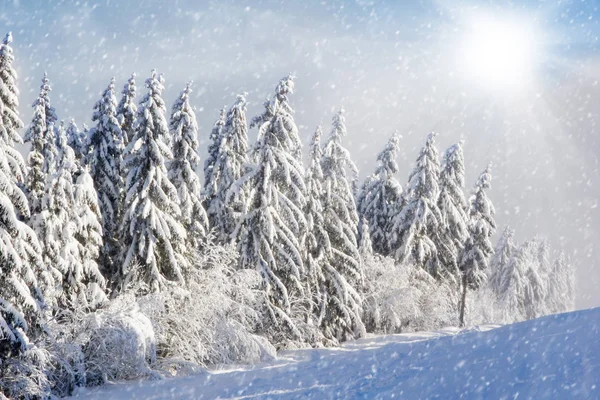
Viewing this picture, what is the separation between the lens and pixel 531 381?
27.3ft

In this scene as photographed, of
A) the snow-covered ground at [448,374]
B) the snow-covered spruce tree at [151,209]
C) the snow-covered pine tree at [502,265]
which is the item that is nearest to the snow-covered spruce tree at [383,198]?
the snow-covered spruce tree at [151,209]

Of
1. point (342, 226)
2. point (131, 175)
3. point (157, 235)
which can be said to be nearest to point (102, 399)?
point (157, 235)

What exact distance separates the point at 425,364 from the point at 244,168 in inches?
633

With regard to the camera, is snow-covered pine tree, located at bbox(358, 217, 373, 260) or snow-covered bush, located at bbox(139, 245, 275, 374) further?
snow-covered pine tree, located at bbox(358, 217, 373, 260)

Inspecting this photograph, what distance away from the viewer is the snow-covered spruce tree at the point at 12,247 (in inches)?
557

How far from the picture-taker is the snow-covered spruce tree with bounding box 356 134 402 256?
37.9 m

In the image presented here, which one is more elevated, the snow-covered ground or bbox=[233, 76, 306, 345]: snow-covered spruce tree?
bbox=[233, 76, 306, 345]: snow-covered spruce tree

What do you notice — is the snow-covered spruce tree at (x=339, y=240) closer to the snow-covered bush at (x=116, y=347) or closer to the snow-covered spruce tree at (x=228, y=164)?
the snow-covered spruce tree at (x=228, y=164)

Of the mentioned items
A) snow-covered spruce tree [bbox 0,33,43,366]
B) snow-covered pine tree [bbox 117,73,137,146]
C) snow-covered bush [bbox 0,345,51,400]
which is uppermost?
snow-covered pine tree [bbox 117,73,137,146]

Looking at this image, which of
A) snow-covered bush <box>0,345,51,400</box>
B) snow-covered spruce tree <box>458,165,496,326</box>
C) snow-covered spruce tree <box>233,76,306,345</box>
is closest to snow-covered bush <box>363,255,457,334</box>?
snow-covered spruce tree <box>458,165,496,326</box>

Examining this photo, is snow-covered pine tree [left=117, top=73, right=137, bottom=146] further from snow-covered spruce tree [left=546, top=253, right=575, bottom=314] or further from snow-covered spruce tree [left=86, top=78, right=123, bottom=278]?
snow-covered spruce tree [left=546, top=253, right=575, bottom=314]

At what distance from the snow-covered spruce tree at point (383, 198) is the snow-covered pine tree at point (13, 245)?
2660 centimetres

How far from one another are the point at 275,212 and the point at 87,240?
8410 millimetres

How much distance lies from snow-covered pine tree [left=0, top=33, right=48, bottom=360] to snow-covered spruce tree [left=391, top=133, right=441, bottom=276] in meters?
26.4
